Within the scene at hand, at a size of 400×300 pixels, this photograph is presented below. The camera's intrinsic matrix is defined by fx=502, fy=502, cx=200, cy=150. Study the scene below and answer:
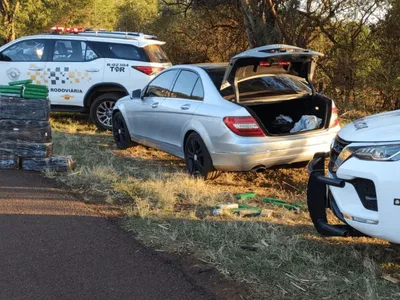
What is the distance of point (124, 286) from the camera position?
3.83 metres

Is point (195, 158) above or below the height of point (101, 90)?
below

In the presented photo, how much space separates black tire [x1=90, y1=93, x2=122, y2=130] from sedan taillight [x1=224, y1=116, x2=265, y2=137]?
531 centimetres

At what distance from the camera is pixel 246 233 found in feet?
15.6

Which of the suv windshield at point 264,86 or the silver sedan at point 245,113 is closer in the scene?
the silver sedan at point 245,113

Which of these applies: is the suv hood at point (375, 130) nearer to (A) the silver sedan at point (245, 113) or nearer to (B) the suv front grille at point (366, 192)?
(B) the suv front grille at point (366, 192)

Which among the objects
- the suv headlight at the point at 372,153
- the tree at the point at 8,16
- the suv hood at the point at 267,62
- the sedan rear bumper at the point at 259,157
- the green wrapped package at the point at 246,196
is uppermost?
the tree at the point at 8,16

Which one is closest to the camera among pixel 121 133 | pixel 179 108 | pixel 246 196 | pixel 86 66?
pixel 246 196

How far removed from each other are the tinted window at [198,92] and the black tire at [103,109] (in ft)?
13.8

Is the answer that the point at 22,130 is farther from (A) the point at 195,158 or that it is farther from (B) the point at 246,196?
(B) the point at 246,196

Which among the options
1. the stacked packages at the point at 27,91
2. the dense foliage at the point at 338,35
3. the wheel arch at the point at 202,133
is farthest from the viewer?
the dense foliage at the point at 338,35

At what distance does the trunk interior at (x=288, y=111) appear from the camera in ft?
22.9

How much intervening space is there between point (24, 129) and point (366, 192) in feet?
17.7

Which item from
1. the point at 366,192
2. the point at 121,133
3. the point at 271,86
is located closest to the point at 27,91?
the point at 121,133

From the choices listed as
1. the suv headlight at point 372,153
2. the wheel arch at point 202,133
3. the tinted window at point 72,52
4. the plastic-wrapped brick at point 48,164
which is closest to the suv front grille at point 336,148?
the suv headlight at point 372,153
